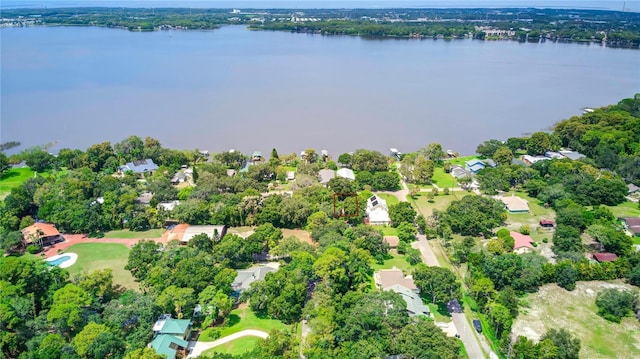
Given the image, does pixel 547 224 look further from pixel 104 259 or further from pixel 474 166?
pixel 104 259

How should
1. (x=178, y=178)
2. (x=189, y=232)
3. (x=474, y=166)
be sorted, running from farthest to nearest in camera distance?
(x=474, y=166) → (x=178, y=178) → (x=189, y=232)

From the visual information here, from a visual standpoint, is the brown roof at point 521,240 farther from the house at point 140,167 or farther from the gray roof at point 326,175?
the house at point 140,167

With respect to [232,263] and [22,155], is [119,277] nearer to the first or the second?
[232,263]

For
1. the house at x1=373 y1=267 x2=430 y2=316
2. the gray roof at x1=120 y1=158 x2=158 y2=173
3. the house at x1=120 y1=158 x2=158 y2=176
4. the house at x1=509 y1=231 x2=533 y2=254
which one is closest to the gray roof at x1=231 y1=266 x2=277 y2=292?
the house at x1=373 y1=267 x2=430 y2=316

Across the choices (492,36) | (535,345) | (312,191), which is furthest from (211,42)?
(535,345)

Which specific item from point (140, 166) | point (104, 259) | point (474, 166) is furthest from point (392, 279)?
point (140, 166)

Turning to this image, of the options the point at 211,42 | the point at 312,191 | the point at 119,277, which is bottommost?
the point at 119,277

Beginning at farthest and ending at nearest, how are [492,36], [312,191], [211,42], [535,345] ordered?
[492,36] < [211,42] < [312,191] < [535,345]
